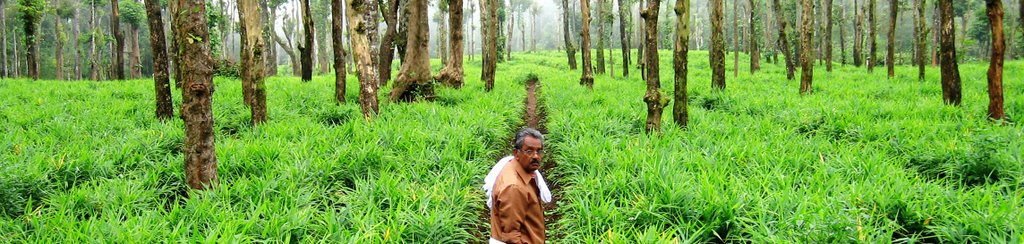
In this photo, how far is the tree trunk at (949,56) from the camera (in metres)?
8.26

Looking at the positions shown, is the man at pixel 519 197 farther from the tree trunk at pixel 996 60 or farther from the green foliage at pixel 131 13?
the green foliage at pixel 131 13

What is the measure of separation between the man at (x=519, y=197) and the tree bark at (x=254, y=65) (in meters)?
6.09

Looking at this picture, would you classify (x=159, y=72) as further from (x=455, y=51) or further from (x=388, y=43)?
(x=455, y=51)

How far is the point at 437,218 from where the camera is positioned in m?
3.96

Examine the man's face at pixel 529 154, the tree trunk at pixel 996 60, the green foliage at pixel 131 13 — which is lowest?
the man's face at pixel 529 154

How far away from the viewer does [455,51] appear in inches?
558

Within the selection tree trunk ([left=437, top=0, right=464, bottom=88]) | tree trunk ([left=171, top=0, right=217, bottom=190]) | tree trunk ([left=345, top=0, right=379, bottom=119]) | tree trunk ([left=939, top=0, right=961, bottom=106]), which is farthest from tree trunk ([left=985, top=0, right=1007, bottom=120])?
tree trunk ([left=437, top=0, right=464, bottom=88])

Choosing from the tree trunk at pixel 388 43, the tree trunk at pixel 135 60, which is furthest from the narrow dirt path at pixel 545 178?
the tree trunk at pixel 135 60

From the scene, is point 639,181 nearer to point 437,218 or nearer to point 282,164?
point 437,218

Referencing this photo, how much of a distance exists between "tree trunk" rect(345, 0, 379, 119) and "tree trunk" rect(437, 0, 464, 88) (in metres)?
4.96

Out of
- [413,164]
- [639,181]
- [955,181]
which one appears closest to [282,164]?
[413,164]

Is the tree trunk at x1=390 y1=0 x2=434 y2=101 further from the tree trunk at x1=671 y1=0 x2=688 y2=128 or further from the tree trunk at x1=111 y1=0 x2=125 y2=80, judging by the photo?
the tree trunk at x1=111 y1=0 x2=125 y2=80

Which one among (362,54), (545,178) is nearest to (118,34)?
(362,54)

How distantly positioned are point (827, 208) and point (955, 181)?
6.34ft
